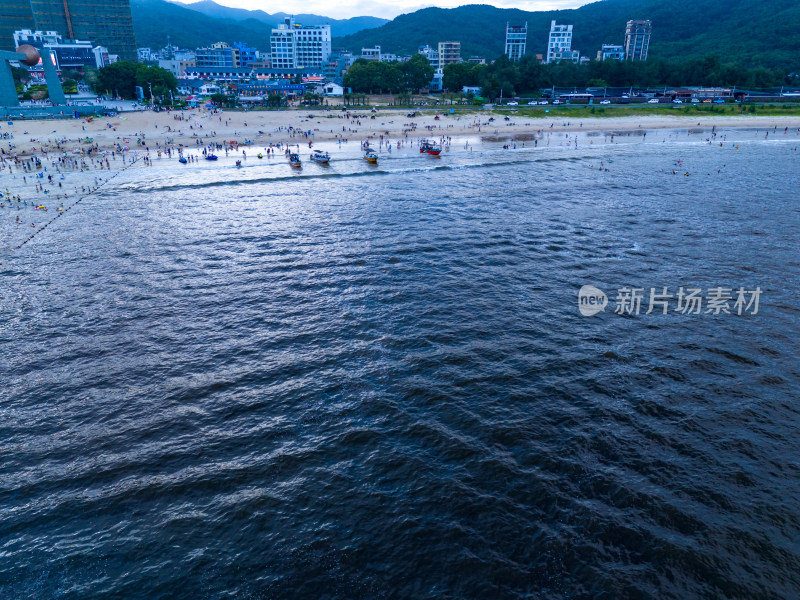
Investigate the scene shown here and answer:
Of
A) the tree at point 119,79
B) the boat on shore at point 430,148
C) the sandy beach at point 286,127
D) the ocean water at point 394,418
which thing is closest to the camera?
the ocean water at point 394,418

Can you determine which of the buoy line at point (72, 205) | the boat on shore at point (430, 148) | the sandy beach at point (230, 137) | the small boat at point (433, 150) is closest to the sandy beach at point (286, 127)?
the sandy beach at point (230, 137)

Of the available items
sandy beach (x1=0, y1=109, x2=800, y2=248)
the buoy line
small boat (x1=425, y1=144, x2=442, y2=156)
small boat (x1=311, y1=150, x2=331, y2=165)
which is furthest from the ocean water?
small boat (x1=425, y1=144, x2=442, y2=156)

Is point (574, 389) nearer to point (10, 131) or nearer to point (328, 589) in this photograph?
point (328, 589)

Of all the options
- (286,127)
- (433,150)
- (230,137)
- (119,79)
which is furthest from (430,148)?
(119,79)

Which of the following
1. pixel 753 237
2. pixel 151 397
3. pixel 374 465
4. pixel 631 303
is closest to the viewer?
pixel 374 465

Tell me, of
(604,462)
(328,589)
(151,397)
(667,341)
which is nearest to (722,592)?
(604,462)

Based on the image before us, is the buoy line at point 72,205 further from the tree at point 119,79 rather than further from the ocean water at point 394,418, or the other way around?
the tree at point 119,79
